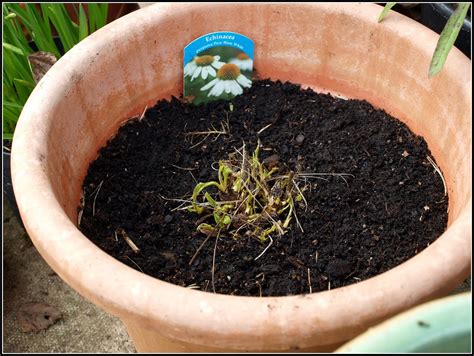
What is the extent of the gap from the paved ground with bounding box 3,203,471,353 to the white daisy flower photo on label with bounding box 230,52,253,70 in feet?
2.22

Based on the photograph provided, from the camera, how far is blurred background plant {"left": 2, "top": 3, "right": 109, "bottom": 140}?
140cm

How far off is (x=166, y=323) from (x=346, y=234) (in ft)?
1.43

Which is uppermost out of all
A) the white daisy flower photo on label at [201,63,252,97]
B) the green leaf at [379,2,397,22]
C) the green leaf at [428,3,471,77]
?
the green leaf at [428,3,471,77]

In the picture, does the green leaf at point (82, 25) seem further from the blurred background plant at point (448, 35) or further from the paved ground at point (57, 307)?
the blurred background plant at point (448, 35)

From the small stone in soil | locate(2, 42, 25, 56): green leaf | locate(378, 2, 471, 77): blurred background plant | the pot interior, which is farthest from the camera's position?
locate(2, 42, 25, 56): green leaf

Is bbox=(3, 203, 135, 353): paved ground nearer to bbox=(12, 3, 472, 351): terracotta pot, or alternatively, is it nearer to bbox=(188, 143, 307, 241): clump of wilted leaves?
bbox=(12, 3, 472, 351): terracotta pot

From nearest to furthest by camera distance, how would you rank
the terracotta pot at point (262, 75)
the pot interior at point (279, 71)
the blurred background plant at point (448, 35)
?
the terracotta pot at point (262, 75)
the blurred background plant at point (448, 35)
the pot interior at point (279, 71)

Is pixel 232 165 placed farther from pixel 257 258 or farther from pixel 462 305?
pixel 462 305

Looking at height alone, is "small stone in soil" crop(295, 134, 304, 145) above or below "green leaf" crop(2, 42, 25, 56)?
above

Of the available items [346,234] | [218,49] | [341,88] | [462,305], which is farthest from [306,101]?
[462,305]

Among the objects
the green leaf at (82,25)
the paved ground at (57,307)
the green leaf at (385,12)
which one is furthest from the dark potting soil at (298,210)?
the paved ground at (57,307)

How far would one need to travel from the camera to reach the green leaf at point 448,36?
96 cm

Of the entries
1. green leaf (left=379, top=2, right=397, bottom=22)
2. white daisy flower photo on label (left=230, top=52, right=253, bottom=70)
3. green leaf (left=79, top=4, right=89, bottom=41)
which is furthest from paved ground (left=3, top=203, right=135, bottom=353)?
green leaf (left=379, top=2, right=397, bottom=22)

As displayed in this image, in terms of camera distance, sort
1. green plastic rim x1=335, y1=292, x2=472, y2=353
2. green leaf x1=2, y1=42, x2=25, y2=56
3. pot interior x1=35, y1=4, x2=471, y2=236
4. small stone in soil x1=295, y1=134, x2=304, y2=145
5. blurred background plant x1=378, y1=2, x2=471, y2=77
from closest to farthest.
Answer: green plastic rim x1=335, y1=292, x2=472, y2=353, blurred background plant x1=378, y1=2, x2=471, y2=77, pot interior x1=35, y1=4, x2=471, y2=236, small stone in soil x1=295, y1=134, x2=304, y2=145, green leaf x1=2, y1=42, x2=25, y2=56
